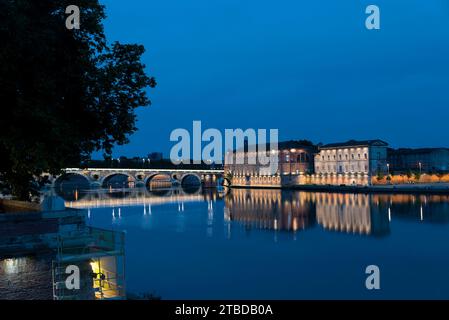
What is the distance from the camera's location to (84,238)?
13812mm

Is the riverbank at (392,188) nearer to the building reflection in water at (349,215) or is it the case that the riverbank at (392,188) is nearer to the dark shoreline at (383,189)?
the dark shoreline at (383,189)

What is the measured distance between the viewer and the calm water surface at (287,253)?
2162 cm

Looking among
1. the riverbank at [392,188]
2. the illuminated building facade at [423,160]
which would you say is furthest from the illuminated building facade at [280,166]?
the illuminated building facade at [423,160]

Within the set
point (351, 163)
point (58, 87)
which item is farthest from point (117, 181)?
point (58, 87)

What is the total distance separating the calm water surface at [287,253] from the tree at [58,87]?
7.69 m

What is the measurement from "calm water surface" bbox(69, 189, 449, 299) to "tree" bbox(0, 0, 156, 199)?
769 centimetres

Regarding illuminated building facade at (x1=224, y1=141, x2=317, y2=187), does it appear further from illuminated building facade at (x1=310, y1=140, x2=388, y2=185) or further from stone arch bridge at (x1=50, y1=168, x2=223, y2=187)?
stone arch bridge at (x1=50, y1=168, x2=223, y2=187)

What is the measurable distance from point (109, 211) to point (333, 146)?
69.3 meters

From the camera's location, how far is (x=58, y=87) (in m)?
16.4

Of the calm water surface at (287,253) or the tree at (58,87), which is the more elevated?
the tree at (58,87)

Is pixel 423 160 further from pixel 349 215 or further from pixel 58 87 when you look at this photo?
pixel 58 87

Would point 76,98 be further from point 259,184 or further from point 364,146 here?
point 259,184

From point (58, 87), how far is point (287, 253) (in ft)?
65.5
